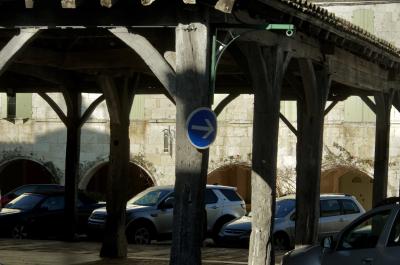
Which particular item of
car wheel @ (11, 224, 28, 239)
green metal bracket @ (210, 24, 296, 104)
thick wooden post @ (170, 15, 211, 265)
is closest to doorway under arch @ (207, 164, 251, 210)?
car wheel @ (11, 224, 28, 239)

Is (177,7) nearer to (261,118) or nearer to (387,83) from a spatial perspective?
(261,118)

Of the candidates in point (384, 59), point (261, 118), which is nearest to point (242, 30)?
point (261, 118)

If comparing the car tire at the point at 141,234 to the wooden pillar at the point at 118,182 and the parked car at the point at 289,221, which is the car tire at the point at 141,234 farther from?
the wooden pillar at the point at 118,182

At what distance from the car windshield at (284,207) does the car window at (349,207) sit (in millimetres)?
1701

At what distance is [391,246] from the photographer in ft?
36.8

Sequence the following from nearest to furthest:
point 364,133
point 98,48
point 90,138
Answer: point 98,48, point 364,133, point 90,138

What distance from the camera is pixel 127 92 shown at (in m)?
19.3

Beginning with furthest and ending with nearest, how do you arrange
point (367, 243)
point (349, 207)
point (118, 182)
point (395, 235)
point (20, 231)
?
point (20, 231) → point (349, 207) → point (118, 182) → point (367, 243) → point (395, 235)

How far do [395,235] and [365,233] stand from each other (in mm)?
620

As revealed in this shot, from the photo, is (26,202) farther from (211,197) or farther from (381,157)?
(381,157)

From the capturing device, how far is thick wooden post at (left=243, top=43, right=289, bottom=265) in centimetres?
1497

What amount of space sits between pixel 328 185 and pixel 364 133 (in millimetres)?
3868

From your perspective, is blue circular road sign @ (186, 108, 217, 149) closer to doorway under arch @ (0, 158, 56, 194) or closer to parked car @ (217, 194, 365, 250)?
parked car @ (217, 194, 365, 250)

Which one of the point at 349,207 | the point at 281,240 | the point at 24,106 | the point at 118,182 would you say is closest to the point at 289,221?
the point at 281,240
